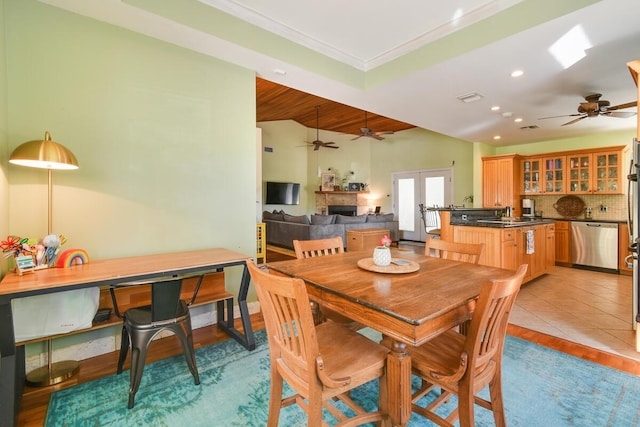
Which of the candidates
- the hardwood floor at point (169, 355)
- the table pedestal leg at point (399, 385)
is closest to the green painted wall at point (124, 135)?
the hardwood floor at point (169, 355)

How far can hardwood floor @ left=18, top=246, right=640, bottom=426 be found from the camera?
68.7 inches

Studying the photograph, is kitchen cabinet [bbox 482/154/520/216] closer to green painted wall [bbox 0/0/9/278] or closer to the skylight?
the skylight

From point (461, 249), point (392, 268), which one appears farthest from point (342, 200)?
point (392, 268)

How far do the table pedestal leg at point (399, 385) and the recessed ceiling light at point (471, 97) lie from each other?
136 inches

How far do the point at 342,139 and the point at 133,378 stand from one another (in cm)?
922

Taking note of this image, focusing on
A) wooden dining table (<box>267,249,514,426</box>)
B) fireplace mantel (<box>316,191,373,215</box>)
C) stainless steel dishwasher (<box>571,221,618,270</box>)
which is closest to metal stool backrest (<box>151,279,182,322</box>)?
wooden dining table (<box>267,249,514,426</box>)

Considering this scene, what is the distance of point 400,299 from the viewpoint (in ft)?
4.20

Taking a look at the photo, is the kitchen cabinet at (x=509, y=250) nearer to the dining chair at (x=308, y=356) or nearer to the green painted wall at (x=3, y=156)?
the dining chair at (x=308, y=356)

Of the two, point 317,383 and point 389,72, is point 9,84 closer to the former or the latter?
point 317,383

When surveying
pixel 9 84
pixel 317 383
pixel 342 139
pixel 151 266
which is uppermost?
pixel 342 139

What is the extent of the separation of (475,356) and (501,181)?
6.17 meters

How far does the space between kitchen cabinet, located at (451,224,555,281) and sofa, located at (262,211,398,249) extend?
2686 millimetres

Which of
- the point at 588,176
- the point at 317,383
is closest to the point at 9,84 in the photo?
the point at 317,383

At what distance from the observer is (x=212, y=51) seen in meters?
2.75
